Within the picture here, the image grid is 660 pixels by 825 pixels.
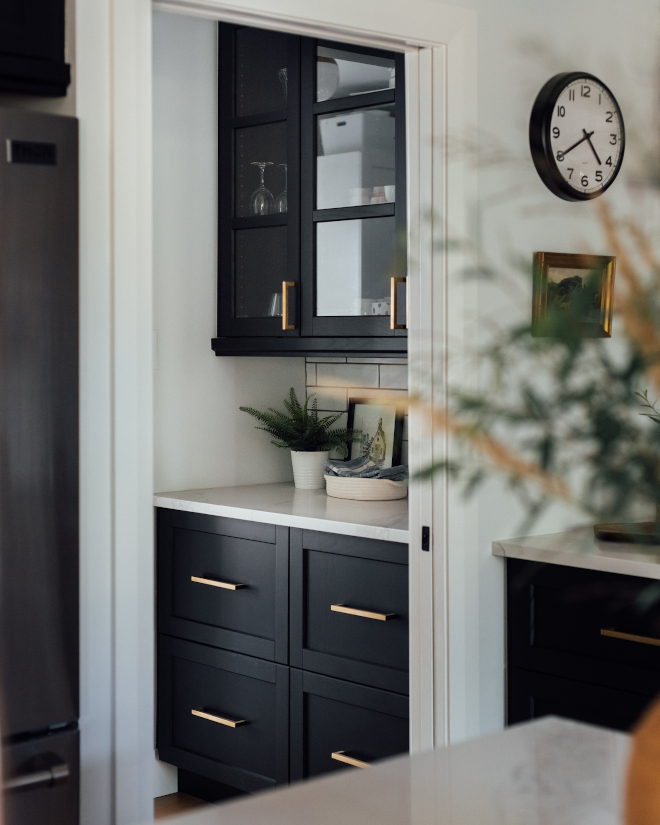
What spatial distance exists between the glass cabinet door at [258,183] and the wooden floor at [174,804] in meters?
1.54

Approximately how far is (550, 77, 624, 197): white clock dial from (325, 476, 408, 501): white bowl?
3.60 feet

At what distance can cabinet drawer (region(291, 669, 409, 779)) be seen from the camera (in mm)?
2432

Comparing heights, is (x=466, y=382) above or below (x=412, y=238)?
below

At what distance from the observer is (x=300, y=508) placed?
2816mm

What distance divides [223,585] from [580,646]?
1.13 metres

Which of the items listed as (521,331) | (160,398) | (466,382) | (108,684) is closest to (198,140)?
(160,398)

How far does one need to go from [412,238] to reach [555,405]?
5.63ft

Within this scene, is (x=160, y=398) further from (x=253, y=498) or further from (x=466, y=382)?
(x=466, y=382)

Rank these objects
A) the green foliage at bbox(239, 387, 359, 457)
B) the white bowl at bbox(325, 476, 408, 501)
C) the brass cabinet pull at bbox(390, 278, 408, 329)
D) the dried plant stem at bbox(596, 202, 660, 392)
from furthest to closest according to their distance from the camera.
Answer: the green foliage at bbox(239, 387, 359, 457), the white bowl at bbox(325, 476, 408, 501), the brass cabinet pull at bbox(390, 278, 408, 329), the dried plant stem at bbox(596, 202, 660, 392)

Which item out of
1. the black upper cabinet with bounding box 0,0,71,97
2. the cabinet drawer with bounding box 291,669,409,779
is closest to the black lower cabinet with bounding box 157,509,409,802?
the cabinet drawer with bounding box 291,669,409,779

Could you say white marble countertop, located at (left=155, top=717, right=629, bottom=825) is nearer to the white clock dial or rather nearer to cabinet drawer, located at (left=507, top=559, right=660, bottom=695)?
cabinet drawer, located at (left=507, top=559, right=660, bottom=695)

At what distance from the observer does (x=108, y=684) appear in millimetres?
1727

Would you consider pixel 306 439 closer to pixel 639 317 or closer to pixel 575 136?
pixel 575 136

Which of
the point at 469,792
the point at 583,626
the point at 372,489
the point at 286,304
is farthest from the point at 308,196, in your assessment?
the point at 469,792
